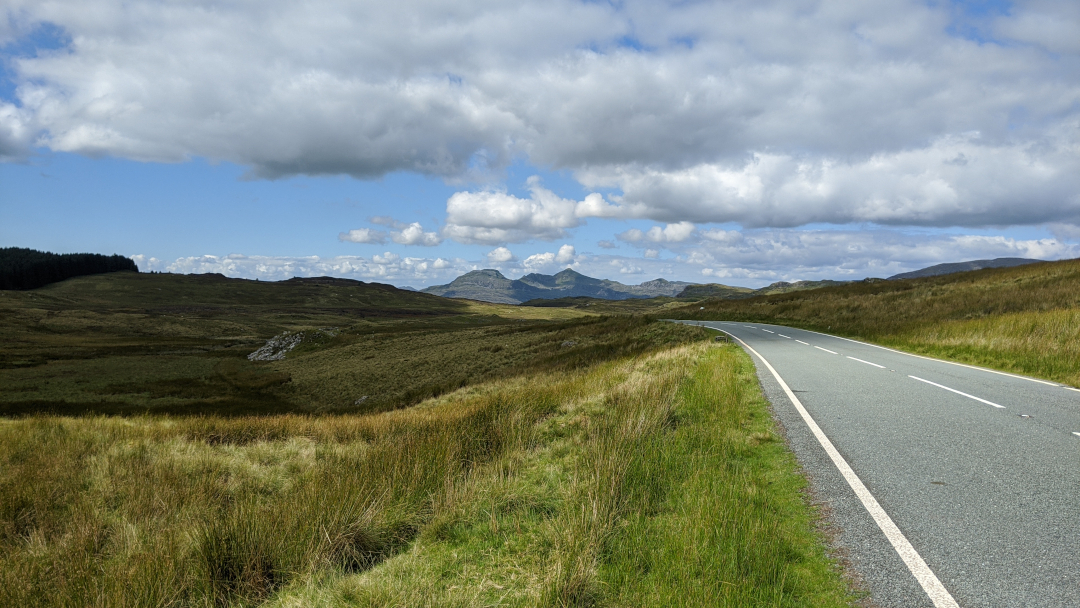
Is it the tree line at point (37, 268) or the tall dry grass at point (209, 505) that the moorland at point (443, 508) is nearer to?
the tall dry grass at point (209, 505)

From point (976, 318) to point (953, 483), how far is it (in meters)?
25.0

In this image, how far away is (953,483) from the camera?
5.54m

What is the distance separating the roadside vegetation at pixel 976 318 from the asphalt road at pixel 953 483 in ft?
18.8

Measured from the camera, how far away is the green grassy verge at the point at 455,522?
4059 millimetres

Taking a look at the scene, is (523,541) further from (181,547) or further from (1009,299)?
(1009,299)

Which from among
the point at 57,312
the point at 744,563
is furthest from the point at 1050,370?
the point at 57,312

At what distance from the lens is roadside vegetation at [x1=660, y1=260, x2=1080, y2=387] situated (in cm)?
1599

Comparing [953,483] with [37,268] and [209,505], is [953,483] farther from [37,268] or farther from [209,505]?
[37,268]

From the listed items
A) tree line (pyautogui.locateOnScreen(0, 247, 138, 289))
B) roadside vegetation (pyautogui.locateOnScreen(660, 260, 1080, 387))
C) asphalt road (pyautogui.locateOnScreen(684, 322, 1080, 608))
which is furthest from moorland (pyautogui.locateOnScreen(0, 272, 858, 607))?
tree line (pyautogui.locateOnScreen(0, 247, 138, 289))

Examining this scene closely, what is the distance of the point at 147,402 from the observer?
112ft

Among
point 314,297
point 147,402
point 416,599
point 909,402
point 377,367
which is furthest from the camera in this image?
point 314,297

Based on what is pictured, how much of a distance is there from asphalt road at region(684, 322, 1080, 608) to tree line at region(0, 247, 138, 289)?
227273 millimetres

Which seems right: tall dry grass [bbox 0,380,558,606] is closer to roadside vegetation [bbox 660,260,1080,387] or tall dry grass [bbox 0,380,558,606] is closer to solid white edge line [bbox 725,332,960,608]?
solid white edge line [bbox 725,332,960,608]

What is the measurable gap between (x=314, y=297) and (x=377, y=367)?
166234 mm
